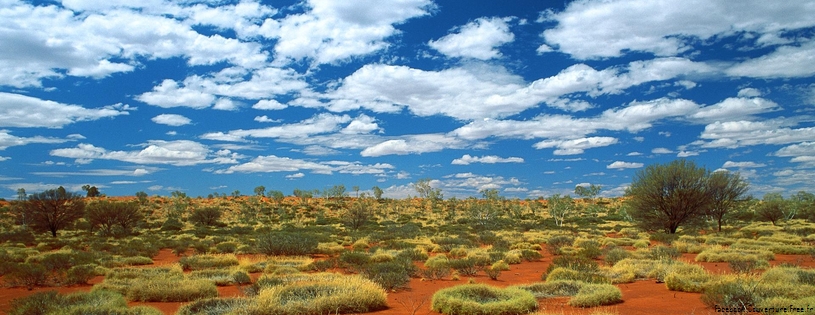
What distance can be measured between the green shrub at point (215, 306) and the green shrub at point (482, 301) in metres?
4.36

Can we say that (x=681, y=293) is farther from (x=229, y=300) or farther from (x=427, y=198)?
(x=427, y=198)

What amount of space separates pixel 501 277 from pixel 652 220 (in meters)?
19.8

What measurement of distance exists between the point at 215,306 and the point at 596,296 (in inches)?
340

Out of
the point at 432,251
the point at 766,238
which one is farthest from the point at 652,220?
the point at 432,251

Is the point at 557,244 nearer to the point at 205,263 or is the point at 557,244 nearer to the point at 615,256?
the point at 615,256

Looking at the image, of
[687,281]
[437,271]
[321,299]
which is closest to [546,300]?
[687,281]

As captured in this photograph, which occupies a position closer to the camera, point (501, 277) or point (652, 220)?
point (501, 277)

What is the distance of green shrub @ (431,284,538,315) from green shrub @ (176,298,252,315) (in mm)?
4360

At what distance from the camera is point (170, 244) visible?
28609 millimetres

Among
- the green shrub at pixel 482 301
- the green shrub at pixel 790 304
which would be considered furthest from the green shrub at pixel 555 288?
the green shrub at pixel 790 304

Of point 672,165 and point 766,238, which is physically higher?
point 672,165

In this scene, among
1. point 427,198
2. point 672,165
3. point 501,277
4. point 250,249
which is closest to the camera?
point 501,277

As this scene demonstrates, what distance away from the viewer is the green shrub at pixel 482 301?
10.5 m

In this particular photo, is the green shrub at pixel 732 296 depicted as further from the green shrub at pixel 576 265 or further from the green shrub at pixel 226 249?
the green shrub at pixel 226 249
